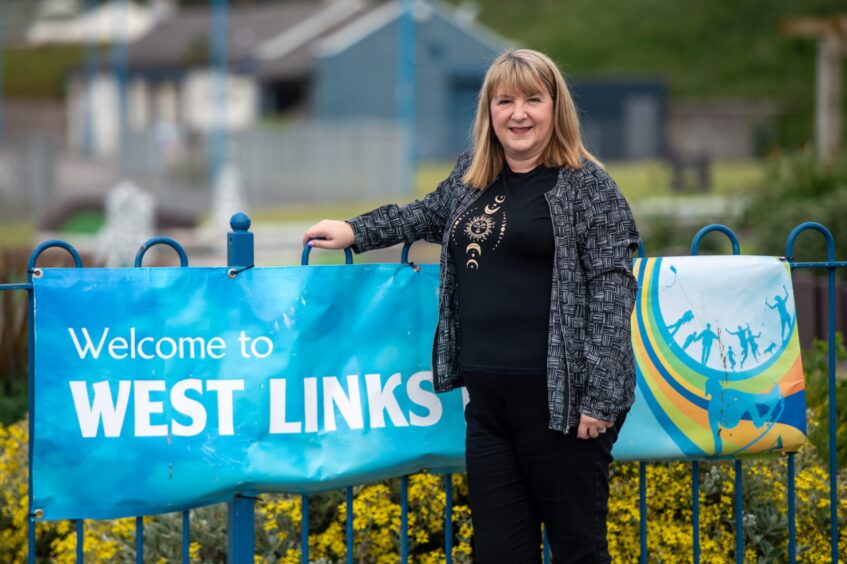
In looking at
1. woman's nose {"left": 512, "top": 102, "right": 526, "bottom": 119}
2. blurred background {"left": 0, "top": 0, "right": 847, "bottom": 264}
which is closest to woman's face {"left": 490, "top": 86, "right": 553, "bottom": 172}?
woman's nose {"left": 512, "top": 102, "right": 526, "bottom": 119}

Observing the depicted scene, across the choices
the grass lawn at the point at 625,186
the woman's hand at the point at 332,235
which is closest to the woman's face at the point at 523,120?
the woman's hand at the point at 332,235

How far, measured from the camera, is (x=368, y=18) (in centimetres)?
5128

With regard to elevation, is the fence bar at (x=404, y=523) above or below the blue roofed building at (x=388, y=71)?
below

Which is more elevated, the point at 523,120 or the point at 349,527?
the point at 523,120

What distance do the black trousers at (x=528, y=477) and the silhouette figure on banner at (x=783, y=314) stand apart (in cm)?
93

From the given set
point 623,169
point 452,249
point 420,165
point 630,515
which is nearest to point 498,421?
point 452,249

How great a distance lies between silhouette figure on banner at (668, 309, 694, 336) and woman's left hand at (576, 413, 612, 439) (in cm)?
78

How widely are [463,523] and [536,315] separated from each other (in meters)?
1.29

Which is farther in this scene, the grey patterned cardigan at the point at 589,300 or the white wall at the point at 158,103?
the white wall at the point at 158,103

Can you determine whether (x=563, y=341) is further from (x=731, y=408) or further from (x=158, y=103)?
(x=158, y=103)

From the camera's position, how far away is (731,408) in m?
4.10

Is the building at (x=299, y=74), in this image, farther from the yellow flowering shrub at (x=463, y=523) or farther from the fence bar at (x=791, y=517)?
the fence bar at (x=791, y=517)

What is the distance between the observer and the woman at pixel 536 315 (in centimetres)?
336

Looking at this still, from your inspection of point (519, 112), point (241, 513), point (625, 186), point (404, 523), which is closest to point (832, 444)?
point (404, 523)
